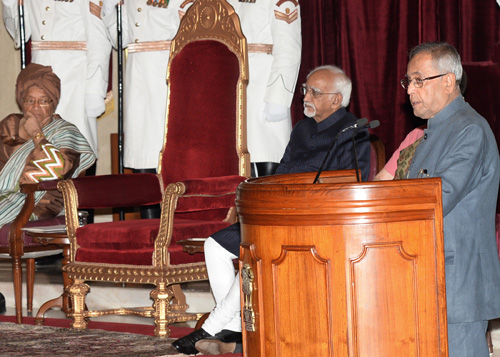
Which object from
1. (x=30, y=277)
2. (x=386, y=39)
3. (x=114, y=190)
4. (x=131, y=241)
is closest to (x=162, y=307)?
(x=131, y=241)

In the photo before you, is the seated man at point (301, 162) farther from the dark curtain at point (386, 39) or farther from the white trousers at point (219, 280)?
the dark curtain at point (386, 39)

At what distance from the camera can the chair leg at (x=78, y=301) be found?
3844 mm

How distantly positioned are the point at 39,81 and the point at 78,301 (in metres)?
1.37

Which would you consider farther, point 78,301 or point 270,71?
point 270,71

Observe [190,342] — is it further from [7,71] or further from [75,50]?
[7,71]

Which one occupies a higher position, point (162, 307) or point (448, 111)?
point (448, 111)

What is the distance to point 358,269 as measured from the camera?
1.72m

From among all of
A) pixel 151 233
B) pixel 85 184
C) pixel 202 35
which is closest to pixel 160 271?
pixel 151 233

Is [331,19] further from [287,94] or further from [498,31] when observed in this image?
[498,31]

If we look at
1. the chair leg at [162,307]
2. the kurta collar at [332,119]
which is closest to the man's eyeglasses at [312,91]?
the kurta collar at [332,119]

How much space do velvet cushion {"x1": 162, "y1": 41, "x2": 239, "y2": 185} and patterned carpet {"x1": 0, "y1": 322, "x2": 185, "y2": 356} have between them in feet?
2.79

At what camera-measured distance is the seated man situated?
326 centimetres

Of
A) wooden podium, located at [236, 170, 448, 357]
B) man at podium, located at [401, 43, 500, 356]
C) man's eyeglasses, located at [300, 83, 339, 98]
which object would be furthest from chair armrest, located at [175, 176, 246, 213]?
wooden podium, located at [236, 170, 448, 357]

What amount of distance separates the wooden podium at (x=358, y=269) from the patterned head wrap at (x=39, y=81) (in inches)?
121
